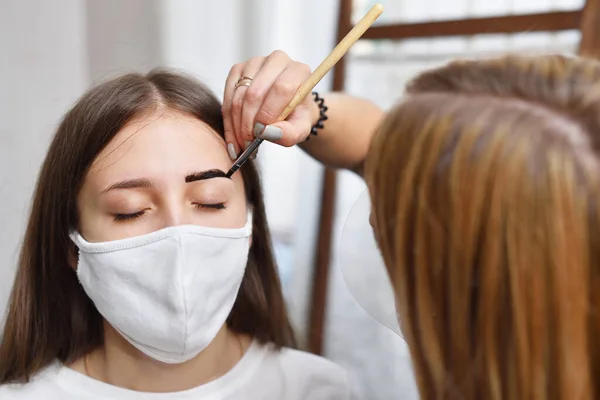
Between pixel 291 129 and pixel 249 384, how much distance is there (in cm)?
43

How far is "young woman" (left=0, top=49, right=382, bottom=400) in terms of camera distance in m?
0.75

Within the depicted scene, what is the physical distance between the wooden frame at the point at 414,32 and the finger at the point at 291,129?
1.19 ft

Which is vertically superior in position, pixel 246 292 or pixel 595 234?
pixel 595 234

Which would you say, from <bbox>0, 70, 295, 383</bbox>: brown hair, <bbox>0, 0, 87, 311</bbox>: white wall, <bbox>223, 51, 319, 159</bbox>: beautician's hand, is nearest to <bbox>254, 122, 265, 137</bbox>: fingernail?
<bbox>223, 51, 319, 159</bbox>: beautician's hand

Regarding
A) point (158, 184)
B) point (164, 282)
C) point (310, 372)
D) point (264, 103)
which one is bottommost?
point (310, 372)

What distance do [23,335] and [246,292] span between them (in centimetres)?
36

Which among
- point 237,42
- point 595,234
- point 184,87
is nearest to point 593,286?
point 595,234

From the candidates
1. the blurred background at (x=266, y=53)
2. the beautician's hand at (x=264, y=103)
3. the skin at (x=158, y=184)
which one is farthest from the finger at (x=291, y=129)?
the blurred background at (x=266, y=53)

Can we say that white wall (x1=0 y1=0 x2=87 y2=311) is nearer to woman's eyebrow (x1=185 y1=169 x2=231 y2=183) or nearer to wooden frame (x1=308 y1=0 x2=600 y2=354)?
woman's eyebrow (x1=185 y1=169 x2=231 y2=183)

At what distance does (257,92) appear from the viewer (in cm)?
74

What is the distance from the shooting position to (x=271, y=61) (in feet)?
2.56

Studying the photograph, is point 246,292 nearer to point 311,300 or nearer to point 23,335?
point 23,335

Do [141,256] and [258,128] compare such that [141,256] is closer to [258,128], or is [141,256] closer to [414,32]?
[258,128]

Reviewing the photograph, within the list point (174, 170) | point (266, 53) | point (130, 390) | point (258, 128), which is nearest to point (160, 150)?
point (174, 170)
